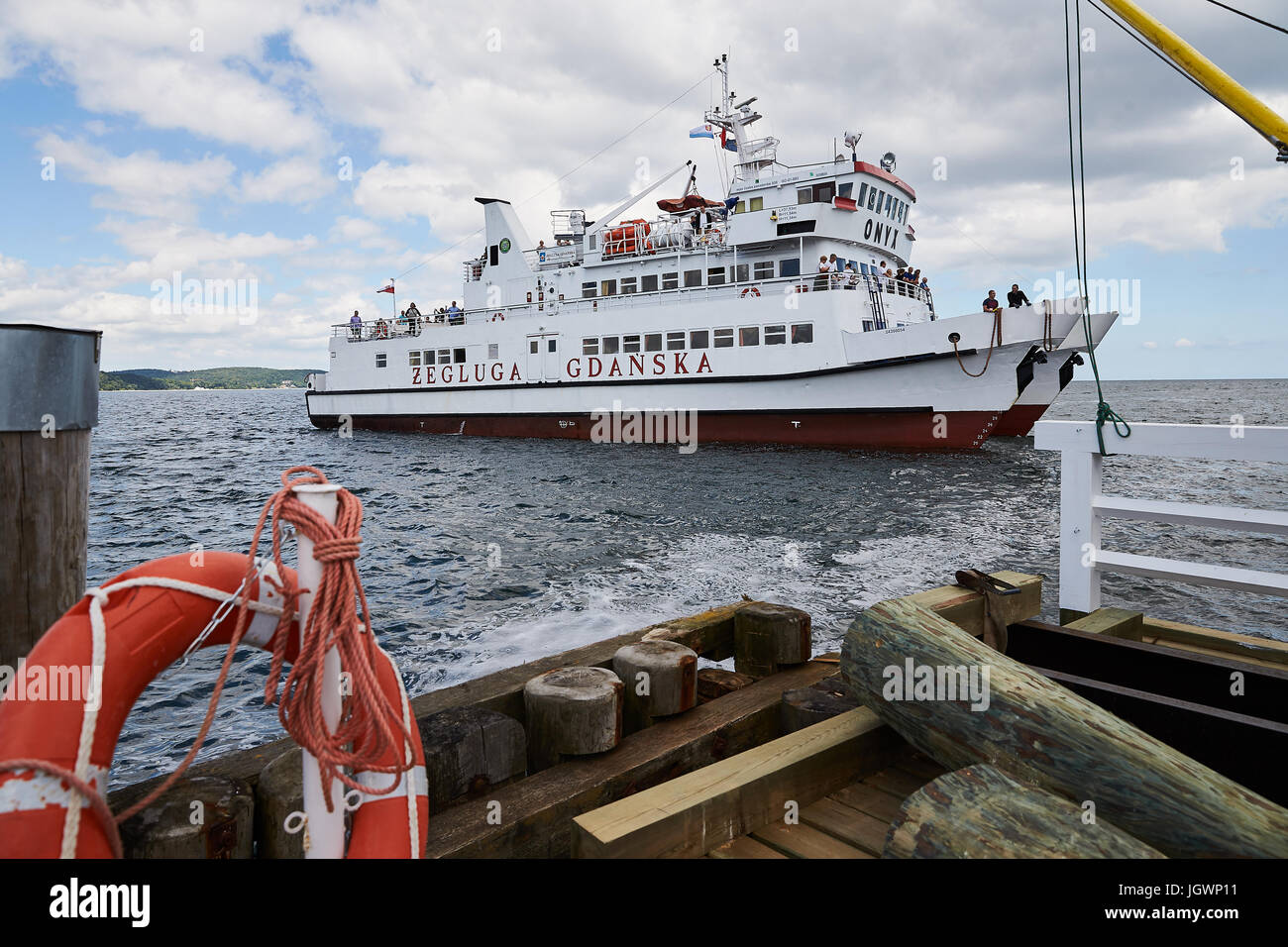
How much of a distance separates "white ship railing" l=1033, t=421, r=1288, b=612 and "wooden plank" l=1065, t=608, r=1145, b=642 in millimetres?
109

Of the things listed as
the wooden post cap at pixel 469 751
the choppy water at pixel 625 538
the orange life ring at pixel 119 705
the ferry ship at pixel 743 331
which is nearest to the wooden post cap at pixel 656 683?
the wooden post cap at pixel 469 751

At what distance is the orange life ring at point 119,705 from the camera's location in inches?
60.6

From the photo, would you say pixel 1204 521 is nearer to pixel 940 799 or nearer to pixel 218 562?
pixel 940 799

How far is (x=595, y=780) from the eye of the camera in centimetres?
252

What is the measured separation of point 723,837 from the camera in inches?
86.7

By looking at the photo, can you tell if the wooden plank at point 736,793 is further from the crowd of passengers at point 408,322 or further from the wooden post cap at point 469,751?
the crowd of passengers at point 408,322

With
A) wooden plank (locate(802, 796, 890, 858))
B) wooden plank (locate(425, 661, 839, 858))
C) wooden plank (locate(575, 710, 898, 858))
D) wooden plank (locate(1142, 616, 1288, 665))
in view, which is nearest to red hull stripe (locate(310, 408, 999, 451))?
wooden plank (locate(1142, 616, 1288, 665))

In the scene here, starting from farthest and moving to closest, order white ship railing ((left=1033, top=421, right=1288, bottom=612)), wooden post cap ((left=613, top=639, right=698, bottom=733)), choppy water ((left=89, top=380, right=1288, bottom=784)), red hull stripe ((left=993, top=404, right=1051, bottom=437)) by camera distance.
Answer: red hull stripe ((left=993, top=404, right=1051, bottom=437)), choppy water ((left=89, top=380, right=1288, bottom=784)), white ship railing ((left=1033, top=421, right=1288, bottom=612)), wooden post cap ((left=613, top=639, right=698, bottom=733))

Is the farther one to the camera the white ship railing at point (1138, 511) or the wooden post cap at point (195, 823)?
the white ship railing at point (1138, 511)

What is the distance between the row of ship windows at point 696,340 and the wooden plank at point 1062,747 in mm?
18491

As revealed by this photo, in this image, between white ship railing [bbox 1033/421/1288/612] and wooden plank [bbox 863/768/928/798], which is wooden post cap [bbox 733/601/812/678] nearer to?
wooden plank [bbox 863/768/928/798]

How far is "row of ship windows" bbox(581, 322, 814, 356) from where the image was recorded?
20562 mm
